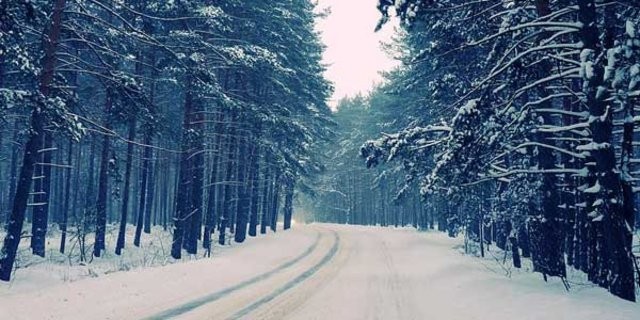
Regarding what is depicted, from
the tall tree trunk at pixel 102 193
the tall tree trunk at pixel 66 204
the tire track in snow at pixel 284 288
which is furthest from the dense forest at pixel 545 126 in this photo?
the tall tree trunk at pixel 66 204

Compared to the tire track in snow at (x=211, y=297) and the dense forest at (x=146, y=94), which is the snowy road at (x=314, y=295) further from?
the dense forest at (x=146, y=94)

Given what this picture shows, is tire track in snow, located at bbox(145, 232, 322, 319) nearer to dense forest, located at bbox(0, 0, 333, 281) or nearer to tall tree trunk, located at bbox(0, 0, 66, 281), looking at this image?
dense forest, located at bbox(0, 0, 333, 281)

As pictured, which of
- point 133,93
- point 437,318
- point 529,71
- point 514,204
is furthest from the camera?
point 514,204

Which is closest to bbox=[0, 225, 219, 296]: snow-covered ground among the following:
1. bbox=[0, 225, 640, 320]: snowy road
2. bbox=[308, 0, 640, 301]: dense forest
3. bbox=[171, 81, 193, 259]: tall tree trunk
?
bbox=[171, 81, 193, 259]: tall tree trunk

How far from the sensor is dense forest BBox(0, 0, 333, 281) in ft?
41.1

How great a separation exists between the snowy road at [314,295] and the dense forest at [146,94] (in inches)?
141

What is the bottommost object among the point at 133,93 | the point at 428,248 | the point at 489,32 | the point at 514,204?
the point at 428,248

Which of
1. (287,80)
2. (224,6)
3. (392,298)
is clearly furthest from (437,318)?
(287,80)

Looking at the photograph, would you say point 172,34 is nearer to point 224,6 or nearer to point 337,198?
point 224,6

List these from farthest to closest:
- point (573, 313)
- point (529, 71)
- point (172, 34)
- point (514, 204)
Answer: point (172, 34), point (514, 204), point (529, 71), point (573, 313)

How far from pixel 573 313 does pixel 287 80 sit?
24708 millimetres

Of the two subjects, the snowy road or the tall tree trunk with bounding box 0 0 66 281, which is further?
the tall tree trunk with bounding box 0 0 66 281

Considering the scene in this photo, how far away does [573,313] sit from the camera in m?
8.02

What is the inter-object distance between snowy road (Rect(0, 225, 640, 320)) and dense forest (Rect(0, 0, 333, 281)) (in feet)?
11.7
